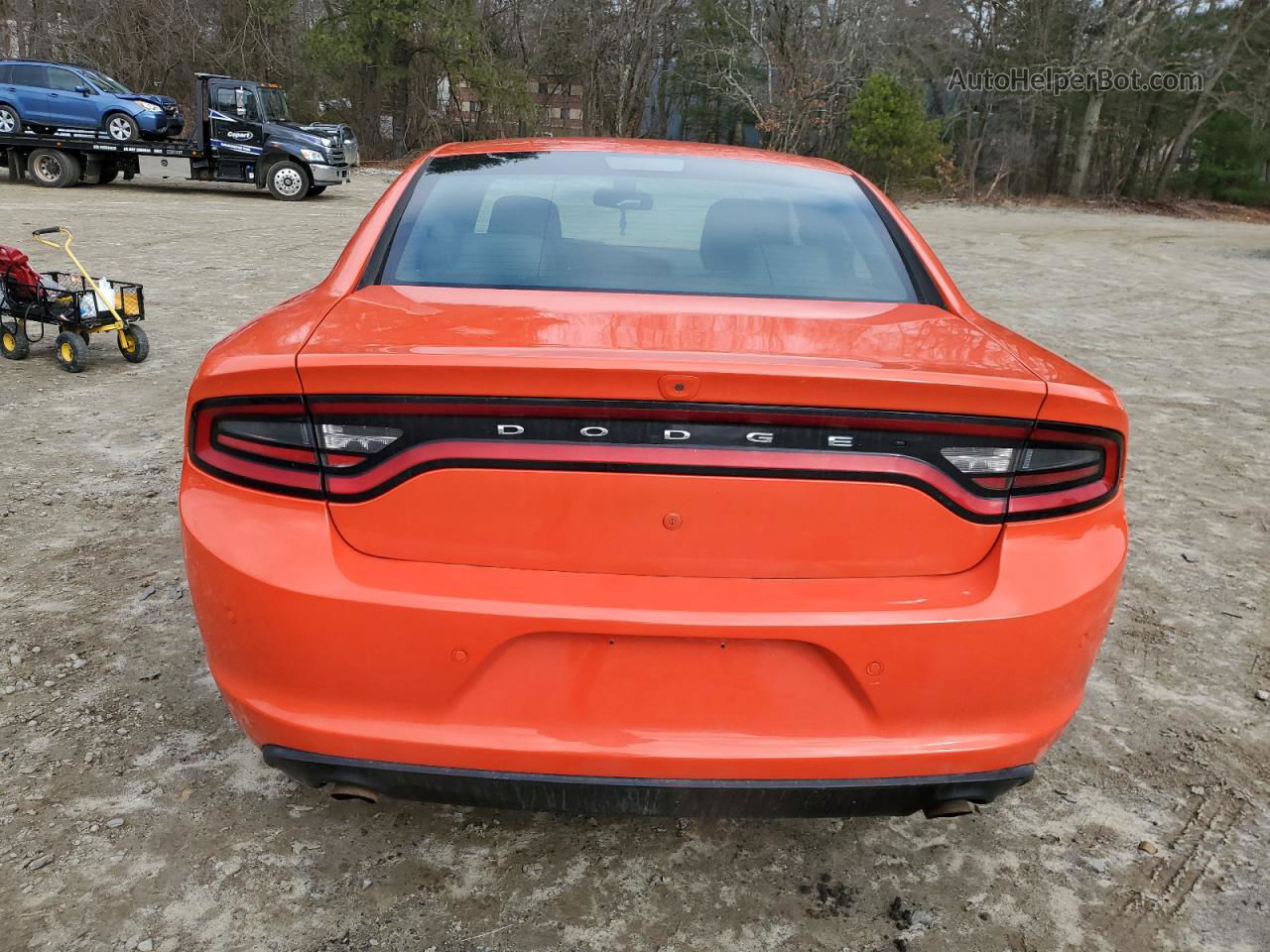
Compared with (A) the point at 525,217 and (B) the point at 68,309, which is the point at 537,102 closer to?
(B) the point at 68,309

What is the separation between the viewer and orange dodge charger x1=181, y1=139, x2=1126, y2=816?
1.73 m

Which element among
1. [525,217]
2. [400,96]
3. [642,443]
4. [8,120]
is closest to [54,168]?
[8,120]

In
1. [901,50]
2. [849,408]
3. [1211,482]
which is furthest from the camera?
[901,50]

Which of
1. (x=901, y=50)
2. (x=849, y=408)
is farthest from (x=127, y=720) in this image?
(x=901, y=50)

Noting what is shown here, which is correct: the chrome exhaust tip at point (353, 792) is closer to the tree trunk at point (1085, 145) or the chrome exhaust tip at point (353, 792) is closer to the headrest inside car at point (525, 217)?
the headrest inside car at point (525, 217)

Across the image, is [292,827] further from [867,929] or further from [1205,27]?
[1205,27]

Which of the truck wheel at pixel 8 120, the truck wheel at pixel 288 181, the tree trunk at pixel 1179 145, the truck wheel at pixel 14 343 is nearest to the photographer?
the truck wheel at pixel 14 343

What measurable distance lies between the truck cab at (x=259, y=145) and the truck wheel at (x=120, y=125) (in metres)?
1.64

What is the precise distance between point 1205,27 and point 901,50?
9.21 metres

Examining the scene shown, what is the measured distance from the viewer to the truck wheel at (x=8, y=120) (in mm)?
18547

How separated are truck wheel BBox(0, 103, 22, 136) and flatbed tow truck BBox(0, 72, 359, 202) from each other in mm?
146

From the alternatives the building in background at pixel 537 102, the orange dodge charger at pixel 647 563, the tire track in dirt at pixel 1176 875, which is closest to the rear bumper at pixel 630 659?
the orange dodge charger at pixel 647 563

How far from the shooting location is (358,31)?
94.9 feet

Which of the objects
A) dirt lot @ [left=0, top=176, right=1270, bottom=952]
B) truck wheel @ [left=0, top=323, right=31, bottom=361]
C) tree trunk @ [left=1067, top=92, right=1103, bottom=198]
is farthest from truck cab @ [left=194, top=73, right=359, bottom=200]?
tree trunk @ [left=1067, top=92, right=1103, bottom=198]
